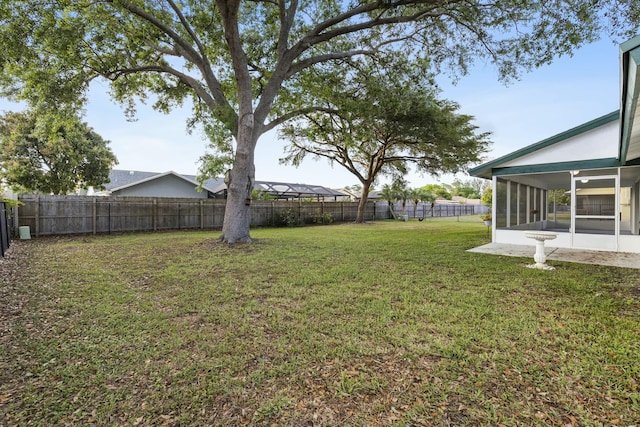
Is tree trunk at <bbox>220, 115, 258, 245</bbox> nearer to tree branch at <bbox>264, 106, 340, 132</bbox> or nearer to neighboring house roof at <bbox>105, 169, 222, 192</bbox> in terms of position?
tree branch at <bbox>264, 106, 340, 132</bbox>

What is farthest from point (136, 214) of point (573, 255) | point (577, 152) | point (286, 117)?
point (577, 152)

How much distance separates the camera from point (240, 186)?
855cm

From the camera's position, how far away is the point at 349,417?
181cm

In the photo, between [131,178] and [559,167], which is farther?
[131,178]

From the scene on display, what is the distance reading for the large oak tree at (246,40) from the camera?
23.1 feet

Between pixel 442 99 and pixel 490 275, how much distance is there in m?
13.0

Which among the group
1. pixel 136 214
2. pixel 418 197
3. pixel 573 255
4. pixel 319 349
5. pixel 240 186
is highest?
pixel 418 197

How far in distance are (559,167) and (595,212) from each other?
2207 mm

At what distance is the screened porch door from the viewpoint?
299 inches

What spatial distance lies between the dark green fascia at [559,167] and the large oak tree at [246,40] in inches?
107

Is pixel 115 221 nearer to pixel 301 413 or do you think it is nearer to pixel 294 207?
pixel 294 207

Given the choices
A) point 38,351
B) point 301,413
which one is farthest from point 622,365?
point 38,351

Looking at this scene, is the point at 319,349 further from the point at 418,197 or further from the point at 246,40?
the point at 418,197

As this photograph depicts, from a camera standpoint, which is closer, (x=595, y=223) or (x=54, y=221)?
(x=595, y=223)
